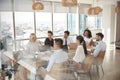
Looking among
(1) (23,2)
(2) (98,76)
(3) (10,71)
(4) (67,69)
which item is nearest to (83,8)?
(1) (23,2)

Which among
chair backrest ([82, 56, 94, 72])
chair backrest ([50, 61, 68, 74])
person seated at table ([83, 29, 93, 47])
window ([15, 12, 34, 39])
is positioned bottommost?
chair backrest ([82, 56, 94, 72])

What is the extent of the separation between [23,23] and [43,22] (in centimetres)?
97

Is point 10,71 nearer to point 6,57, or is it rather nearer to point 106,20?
point 6,57

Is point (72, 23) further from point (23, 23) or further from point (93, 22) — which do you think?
point (23, 23)

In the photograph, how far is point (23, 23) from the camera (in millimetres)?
6582

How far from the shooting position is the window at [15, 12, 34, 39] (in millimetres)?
6595

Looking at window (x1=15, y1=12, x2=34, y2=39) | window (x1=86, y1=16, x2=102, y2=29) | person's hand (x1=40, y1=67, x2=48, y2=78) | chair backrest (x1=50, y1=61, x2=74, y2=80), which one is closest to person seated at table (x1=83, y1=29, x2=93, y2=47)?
chair backrest (x1=50, y1=61, x2=74, y2=80)

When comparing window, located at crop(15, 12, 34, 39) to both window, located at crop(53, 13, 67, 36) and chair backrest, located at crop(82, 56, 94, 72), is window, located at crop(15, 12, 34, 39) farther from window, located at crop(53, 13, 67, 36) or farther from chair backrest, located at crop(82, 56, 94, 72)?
chair backrest, located at crop(82, 56, 94, 72)

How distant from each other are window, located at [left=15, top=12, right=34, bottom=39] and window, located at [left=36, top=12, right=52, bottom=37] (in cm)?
26

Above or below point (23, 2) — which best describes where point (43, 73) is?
below

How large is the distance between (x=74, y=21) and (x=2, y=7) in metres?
3.88

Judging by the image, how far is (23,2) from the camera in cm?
693

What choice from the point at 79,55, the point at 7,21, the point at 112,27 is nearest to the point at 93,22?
the point at 112,27

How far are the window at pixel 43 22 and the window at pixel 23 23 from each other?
0.26 m
